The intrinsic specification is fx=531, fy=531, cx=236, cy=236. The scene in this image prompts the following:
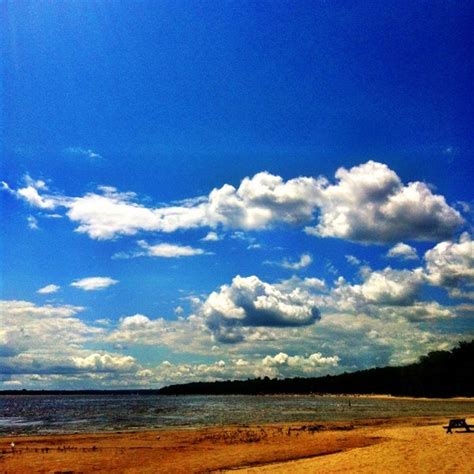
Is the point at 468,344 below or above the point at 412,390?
above

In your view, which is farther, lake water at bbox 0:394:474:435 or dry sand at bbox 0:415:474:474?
lake water at bbox 0:394:474:435

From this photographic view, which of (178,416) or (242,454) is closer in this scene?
(242,454)

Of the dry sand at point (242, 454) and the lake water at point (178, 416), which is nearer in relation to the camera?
the dry sand at point (242, 454)

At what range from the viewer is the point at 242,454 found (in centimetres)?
3016

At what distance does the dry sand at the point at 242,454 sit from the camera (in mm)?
23078

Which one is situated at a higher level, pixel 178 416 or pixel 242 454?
pixel 242 454

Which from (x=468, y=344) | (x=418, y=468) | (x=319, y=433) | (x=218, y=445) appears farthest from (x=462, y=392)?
(x=418, y=468)

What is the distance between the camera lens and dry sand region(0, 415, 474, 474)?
23078 mm

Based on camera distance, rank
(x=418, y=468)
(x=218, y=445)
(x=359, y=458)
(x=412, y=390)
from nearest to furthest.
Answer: (x=418, y=468) → (x=359, y=458) → (x=218, y=445) → (x=412, y=390)

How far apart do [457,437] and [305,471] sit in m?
15.0

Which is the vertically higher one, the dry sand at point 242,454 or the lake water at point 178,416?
the dry sand at point 242,454

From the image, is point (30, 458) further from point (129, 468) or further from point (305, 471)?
point (305, 471)

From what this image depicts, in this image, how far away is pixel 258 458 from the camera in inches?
1115

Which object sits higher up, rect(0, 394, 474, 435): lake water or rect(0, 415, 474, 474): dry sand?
rect(0, 415, 474, 474): dry sand
